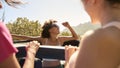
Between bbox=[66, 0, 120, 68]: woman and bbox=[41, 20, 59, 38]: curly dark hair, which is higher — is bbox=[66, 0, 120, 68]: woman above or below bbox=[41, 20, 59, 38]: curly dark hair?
above

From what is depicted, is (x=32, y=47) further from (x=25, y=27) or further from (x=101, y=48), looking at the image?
(x=25, y=27)

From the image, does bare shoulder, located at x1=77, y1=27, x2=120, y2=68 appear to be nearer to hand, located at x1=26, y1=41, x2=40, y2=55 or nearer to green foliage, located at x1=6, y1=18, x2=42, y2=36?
hand, located at x1=26, y1=41, x2=40, y2=55

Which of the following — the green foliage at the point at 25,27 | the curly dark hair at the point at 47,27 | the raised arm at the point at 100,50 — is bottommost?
the green foliage at the point at 25,27

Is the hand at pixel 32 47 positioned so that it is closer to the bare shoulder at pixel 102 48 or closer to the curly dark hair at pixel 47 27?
the bare shoulder at pixel 102 48

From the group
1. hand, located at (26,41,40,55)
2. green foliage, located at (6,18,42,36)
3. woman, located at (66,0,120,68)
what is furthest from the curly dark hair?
green foliage, located at (6,18,42,36)

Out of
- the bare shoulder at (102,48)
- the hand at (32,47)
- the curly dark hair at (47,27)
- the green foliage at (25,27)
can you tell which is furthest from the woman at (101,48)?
the green foliage at (25,27)

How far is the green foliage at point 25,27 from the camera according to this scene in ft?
157

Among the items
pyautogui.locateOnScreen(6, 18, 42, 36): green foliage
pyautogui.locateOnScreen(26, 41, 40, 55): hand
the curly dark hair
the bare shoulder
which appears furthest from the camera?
pyautogui.locateOnScreen(6, 18, 42, 36): green foliage

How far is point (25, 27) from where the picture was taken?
49438 millimetres

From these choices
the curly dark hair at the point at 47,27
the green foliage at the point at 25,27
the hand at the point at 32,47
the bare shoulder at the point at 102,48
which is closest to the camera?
the bare shoulder at the point at 102,48

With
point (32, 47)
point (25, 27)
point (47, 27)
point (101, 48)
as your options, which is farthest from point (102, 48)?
point (25, 27)

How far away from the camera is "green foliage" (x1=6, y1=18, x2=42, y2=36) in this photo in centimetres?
4775

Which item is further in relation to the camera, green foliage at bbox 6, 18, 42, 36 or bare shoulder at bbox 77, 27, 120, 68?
green foliage at bbox 6, 18, 42, 36

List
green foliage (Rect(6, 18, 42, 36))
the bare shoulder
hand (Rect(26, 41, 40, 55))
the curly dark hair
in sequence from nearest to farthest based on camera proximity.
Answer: the bare shoulder → hand (Rect(26, 41, 40, 55)) → the curly dark hair → green foliage (Rect(6, 18, 42, 36))
